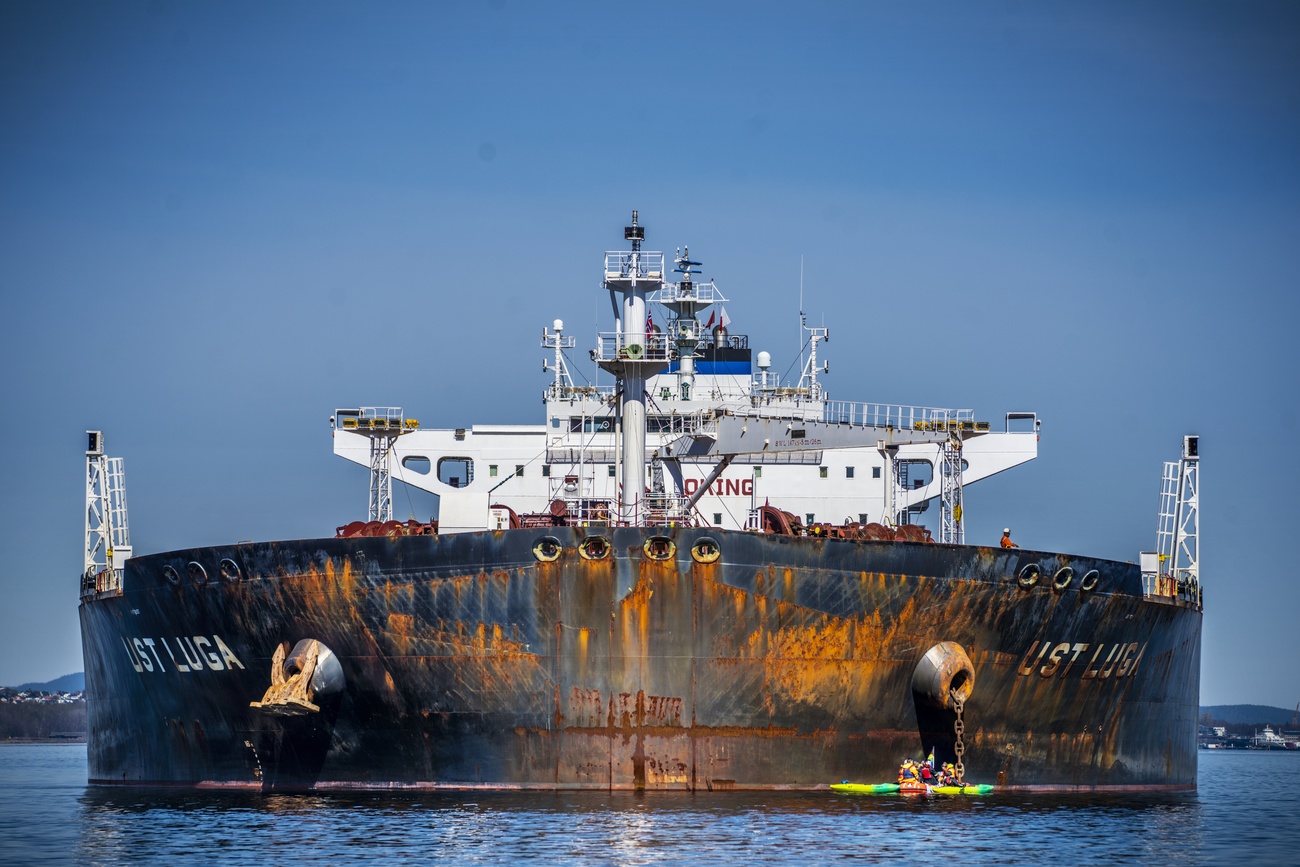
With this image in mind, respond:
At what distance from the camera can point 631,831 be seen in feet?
99.1

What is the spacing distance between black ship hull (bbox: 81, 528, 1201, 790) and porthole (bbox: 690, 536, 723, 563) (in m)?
0.04

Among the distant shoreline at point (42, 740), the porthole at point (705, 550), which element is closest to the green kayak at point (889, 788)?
the porthole at point (705, 550)

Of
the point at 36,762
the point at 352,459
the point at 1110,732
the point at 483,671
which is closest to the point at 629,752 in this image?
the point at 483,671

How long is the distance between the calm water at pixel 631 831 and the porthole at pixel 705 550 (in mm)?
4587

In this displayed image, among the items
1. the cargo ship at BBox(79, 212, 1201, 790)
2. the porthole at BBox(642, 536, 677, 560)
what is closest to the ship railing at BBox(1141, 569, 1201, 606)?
the cargo ship at BBox(79, 212, 1201, 790)

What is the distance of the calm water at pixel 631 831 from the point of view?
28703 millimetres

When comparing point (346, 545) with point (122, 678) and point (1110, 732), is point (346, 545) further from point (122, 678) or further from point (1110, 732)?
→ point (1110, 732)

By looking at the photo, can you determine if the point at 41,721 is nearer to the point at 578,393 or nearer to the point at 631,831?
the point at 578,393

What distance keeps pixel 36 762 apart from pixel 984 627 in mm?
55976

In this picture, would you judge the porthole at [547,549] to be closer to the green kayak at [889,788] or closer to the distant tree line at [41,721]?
the green kayak at [889,788]

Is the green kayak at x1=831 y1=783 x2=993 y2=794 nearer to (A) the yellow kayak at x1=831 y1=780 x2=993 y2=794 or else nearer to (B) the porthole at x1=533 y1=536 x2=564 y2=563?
(A) the yellow kayak at x1=831 y1=780 x2=993 y2=794

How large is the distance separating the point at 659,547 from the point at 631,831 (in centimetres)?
613

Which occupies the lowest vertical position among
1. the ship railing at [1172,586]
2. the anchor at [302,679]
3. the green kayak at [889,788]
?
the green kayak at [889,788]

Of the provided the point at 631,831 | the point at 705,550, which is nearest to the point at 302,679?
the point at 705,550
